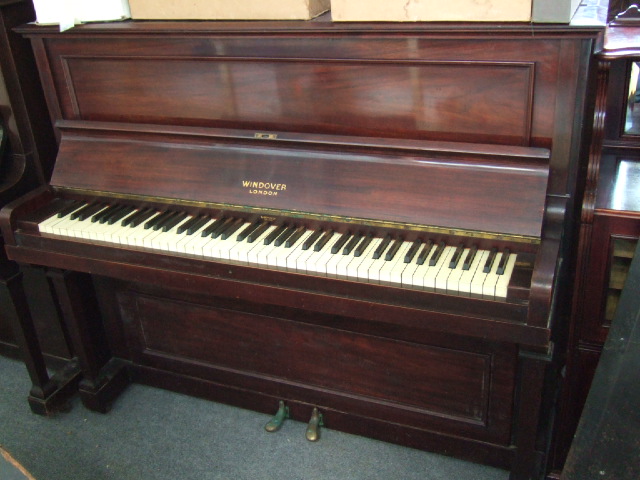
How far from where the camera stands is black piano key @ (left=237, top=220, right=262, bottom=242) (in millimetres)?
1919

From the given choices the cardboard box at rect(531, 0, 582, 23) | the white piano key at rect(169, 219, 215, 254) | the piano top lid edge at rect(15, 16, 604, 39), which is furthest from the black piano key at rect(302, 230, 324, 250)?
the cardboard box at rect(531, 0, 582, 23)

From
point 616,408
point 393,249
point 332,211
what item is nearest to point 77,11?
point 332,211

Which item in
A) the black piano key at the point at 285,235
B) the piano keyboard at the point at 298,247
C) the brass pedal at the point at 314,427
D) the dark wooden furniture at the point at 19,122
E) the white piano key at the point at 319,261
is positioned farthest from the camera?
the brass pedal at the point at 314,427

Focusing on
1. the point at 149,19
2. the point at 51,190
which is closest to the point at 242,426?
the point at 51,190

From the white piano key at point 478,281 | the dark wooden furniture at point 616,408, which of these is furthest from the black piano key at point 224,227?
the dark wooden furniture at point 616,408

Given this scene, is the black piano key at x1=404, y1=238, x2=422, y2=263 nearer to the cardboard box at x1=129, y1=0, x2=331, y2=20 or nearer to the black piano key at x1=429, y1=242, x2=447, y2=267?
the black piano key at x1=429, y1=242, x2=447, y2=267

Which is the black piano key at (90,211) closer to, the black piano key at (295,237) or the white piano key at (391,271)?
the black piano key at (295,237)

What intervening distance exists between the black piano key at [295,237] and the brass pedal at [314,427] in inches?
29.4

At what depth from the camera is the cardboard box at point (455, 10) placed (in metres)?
Answer: 1.59

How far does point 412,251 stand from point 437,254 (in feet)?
0.23

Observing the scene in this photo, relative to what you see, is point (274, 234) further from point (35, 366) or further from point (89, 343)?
point (35, 366)

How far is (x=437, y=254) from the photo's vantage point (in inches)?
67.9

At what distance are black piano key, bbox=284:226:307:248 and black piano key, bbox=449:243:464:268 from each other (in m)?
0.45

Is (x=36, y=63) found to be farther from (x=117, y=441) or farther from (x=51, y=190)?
(x=117, y=441)
